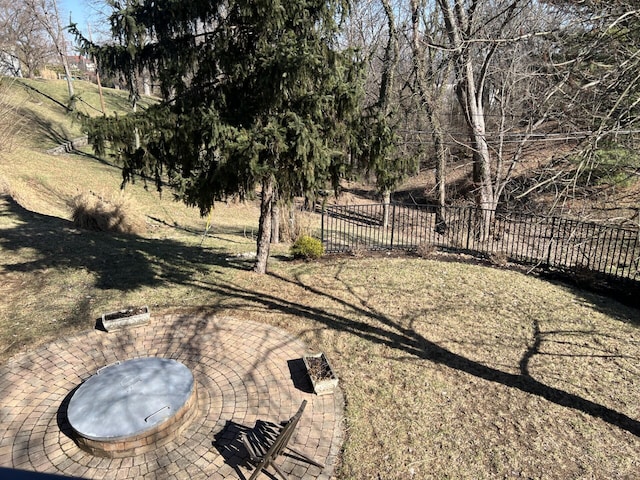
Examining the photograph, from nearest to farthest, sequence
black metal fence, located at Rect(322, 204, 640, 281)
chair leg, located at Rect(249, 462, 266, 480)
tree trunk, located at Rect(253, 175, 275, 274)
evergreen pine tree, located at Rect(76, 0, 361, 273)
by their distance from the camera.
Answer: chair leg, located at Rect(249, 462, 266, 480), evergreen pine tree, located at Rect(76, 0, 361, 273), black metal fence, located at Rect(322, 204, 640, 281), tree trunk, located at Rect(253, 175, 275, 274)

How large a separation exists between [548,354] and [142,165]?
7.51 metres

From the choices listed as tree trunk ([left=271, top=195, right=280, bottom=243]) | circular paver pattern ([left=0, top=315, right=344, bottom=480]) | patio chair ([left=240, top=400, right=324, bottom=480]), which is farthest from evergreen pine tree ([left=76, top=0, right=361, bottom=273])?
tree trunk ([left=271, top=195, right=280, bottom=243])

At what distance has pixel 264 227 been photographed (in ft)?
29.5

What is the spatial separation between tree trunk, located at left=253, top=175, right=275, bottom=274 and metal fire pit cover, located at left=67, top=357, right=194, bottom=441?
12.8ft

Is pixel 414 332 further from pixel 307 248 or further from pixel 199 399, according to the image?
pixel 307 248

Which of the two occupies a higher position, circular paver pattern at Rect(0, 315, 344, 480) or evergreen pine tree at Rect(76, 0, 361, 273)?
evergreen pine tree at Rect(76, 0, 361, 273)

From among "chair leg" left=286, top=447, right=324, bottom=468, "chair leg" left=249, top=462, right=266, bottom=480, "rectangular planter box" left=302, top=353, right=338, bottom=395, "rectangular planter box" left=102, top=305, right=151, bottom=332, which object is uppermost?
"rectangular planter box" left=102, top=305, right=151, bottom=332

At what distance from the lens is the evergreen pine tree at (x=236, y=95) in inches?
255

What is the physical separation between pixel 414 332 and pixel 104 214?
11189mm

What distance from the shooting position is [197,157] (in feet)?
24.2

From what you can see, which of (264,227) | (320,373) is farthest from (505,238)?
(320,373)

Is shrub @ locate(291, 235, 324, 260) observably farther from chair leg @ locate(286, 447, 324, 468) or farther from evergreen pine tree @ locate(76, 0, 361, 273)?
chair leg @ locate(286, 447, 324, 468)

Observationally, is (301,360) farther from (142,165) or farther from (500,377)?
(142,165)

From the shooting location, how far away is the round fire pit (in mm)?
4352
